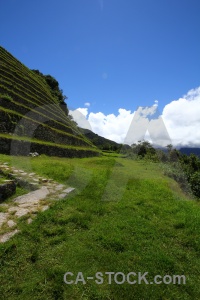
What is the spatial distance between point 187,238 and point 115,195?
3317 millimetres

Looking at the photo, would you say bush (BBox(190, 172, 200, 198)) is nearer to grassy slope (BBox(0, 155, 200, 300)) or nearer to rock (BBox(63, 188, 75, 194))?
grassy slope (BBox(0, 155, 200, 300))

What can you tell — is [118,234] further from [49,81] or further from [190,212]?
[49,81]

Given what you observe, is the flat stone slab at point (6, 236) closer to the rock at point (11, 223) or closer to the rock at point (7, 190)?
the rock at point (11, 223)

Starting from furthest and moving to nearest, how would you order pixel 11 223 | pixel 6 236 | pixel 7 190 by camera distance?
pixel 7 190 < pixel 11 223 < pixel 6 236

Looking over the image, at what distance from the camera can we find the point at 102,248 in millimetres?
4984

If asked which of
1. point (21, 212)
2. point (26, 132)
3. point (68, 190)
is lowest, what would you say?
point (21, 212)

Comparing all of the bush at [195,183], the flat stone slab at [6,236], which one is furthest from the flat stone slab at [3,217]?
the bush at [195,183]

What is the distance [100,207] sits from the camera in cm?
→ 696

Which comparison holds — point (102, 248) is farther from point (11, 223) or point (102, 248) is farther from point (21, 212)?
point (21, 212)

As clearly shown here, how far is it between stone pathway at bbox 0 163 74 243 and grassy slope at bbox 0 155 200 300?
1.01ft

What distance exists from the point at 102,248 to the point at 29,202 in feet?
10.0

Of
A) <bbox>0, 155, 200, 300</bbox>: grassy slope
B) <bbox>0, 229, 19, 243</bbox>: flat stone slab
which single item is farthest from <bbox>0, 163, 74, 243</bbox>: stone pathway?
<bbox>0, 155, 200, 300</bbox>: grassy slope

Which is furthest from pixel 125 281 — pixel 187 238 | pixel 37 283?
pixel 187 238

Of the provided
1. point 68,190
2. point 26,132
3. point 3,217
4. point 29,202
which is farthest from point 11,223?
point 26,132
